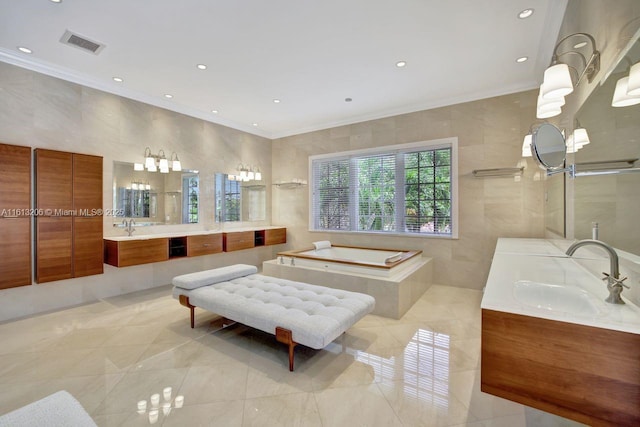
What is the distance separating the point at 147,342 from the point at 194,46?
9.86 feet

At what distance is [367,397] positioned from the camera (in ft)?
6.13

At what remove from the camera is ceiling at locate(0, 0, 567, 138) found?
2.43m

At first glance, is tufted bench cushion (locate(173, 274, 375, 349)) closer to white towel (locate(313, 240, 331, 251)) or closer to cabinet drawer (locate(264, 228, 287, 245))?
white towel (locate(313, 240, 331, 251))

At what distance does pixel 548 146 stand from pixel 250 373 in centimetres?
258

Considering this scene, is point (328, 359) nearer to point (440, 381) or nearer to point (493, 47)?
point (440, 381)

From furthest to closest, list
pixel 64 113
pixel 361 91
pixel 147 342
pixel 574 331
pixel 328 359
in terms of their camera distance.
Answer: pixel 361 91 → pixel 64 113 → pixel 147 342 → pixel 328 359 → pixel 574 331

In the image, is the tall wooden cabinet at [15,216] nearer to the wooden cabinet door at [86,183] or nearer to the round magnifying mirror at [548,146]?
the wooden cabinet door at [86,183]

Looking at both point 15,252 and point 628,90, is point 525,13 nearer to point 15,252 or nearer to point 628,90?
point 628,90

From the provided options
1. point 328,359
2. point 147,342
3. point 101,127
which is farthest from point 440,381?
point 101,127

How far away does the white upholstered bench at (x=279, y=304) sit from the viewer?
2.11 metres

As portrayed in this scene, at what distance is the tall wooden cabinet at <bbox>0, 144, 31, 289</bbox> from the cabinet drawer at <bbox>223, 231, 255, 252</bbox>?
2364 millimetres

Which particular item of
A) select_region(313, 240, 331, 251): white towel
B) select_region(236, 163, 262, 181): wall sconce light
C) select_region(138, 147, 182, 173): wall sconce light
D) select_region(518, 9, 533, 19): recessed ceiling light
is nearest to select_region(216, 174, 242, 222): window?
select_region(236, 163, 262, 181): wall sconce light

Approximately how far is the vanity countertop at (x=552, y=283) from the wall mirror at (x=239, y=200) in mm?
4578

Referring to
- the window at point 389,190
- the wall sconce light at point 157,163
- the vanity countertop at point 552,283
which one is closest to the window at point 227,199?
the wall sconce light at point 157,163
